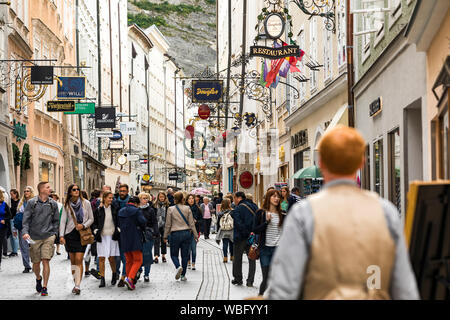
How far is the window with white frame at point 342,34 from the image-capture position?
20.6 m

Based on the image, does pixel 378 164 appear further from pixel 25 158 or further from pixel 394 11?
Answer: pixel 25 158

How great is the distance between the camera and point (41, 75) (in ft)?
91.6

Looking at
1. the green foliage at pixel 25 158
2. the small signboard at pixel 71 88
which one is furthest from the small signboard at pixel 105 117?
the small signboard at pixel 71 88

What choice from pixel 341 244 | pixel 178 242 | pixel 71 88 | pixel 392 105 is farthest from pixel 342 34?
pixel 341 244

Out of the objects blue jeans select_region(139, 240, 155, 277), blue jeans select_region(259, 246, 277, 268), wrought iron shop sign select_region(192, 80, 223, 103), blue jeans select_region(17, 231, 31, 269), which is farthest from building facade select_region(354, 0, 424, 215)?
wrought iron shop sign select_region(192, 80, 223, 103)

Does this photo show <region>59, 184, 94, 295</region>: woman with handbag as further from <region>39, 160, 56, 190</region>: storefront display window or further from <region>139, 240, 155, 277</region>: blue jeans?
<region>39, 160, 56, 190</region>: storefront display window

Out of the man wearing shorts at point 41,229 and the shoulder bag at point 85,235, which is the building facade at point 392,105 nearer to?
the shoulder bag at point 85,235

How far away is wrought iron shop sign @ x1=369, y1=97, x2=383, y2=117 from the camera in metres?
16.5

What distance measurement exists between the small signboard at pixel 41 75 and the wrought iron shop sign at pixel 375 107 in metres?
13.3

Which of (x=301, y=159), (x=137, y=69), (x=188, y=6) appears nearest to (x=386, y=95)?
(x=301, y=159)

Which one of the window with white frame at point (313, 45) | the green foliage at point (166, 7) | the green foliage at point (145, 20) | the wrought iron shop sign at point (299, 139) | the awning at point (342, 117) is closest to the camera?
the awning at point (342, 117)

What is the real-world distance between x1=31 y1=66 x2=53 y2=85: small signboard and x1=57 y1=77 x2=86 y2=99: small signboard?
275 centimetres
